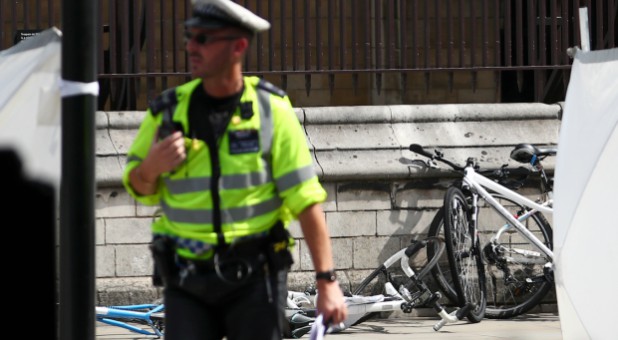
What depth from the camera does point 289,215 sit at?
443 cm

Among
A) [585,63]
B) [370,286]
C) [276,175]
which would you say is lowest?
[370,286]

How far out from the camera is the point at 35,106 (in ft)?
16.8

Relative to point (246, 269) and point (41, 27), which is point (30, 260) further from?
point (41, 27)

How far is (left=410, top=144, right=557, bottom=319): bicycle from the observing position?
9.66 m

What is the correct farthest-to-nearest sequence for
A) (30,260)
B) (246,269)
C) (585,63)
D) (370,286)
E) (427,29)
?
(427,29) < (370,286) < (585,63) < (30,260) < (246,269)

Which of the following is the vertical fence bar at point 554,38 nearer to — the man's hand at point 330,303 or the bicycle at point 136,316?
the bicycle at point 136,316

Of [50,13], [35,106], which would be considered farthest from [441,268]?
[35,106]

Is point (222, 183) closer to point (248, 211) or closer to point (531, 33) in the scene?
point (248, 211)

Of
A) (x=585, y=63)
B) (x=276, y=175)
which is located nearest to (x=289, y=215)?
(x=276, y=175)

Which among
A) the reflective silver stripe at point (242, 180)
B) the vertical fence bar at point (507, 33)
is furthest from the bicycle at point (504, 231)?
the reflective silver stripe at point (242, 180)

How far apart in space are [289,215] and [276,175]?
0.18m

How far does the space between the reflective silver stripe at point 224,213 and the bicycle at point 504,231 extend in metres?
5.29

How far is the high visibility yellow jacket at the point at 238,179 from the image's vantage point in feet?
13.9

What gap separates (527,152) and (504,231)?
0.58 metres
